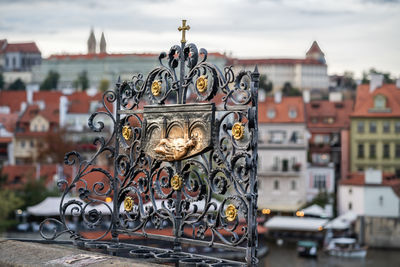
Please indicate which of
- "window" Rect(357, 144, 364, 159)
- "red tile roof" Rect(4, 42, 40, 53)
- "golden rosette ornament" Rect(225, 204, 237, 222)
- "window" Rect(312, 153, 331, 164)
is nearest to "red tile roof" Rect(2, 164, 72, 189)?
"window" Rect(312, 153, 331, 164)

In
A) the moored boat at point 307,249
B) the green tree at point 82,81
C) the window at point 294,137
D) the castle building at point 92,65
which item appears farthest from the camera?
the castle building at point 92,65

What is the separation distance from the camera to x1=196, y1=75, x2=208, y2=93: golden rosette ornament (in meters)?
7.47

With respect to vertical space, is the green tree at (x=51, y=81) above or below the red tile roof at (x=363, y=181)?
above

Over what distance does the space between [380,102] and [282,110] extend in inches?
214

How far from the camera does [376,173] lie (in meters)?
43.5

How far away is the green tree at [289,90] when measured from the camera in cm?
11212

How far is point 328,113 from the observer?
55.2m

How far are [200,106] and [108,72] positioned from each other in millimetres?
126860

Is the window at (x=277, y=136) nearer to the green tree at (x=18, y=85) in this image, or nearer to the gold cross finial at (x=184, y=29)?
the gold cross finial at (x=184, y=29)

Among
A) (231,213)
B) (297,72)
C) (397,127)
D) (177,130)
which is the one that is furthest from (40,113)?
(297,72)

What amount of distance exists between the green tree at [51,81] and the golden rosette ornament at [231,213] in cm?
11506

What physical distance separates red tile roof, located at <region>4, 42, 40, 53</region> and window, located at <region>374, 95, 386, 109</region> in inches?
4024

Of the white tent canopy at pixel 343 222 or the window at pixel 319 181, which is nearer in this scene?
the white tent canopy at pixel 343 222

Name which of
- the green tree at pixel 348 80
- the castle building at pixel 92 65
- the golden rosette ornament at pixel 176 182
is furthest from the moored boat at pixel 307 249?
the castle building at pixel 92 65
